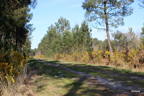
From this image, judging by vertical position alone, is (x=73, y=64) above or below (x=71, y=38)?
below

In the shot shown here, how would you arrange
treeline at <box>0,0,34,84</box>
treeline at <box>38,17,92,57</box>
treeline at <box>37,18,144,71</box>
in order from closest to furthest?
treeline at <box>0,0,34,84</box>
treeline at <box>37,18,144,71</box>
treeline at <box>38,17,92,57</box>

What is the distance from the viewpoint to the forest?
9.35 metres

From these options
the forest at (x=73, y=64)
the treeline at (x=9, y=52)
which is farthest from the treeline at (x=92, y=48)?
the treeline at (x=9, y=52)

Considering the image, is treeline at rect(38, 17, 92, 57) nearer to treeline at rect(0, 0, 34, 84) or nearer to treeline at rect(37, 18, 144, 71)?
treeline at rect(37, 18, 144, 71)

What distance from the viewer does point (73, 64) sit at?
2564 cm

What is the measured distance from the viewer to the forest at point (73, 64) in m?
9.35

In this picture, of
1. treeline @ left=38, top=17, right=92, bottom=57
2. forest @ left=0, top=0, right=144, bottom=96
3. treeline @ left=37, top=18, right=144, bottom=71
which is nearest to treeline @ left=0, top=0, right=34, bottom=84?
forest @ left=0, top=0, right=144, bottom=96

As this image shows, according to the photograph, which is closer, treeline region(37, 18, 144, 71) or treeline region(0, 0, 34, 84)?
treeline region(0, 0, 34, 84)

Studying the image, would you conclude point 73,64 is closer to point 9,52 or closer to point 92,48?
point 9,52

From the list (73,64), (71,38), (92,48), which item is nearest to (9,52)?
(73,64)

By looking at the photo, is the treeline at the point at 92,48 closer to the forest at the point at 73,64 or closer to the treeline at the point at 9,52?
the forest at the point at 73,64

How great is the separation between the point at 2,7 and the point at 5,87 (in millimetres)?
5947

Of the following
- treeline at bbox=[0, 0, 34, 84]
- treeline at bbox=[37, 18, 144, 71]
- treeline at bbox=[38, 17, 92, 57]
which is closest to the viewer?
treeline at bbox=[0, 0, 34, 84]

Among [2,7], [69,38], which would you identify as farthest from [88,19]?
[69,38]
